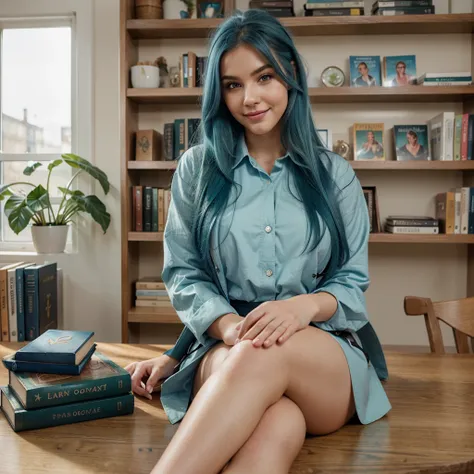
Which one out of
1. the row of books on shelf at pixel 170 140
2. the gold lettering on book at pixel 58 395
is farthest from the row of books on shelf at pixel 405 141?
the gold lettering on book at pixel 58 395

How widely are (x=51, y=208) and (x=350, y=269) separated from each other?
6.99ft

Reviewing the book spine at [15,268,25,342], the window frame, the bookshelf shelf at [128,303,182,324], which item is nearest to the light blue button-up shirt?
the book spine at [15,268,25,342]

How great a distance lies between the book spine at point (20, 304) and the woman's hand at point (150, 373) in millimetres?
971

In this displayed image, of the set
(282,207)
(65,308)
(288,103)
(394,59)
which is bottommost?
(65,308)

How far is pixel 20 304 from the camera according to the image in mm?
2201

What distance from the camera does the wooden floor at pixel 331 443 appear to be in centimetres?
98

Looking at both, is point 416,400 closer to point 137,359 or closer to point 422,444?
point 422,444

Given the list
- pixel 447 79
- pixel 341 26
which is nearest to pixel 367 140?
pixel 447 79

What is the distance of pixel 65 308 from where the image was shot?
134 inches

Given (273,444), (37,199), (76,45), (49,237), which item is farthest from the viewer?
(76,45)

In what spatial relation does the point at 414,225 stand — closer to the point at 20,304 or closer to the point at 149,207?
the point at 149,207

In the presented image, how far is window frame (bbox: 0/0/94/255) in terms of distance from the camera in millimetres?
3285

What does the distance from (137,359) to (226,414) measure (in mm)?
657

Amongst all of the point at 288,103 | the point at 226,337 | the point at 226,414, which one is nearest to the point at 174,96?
the point at 288,103
